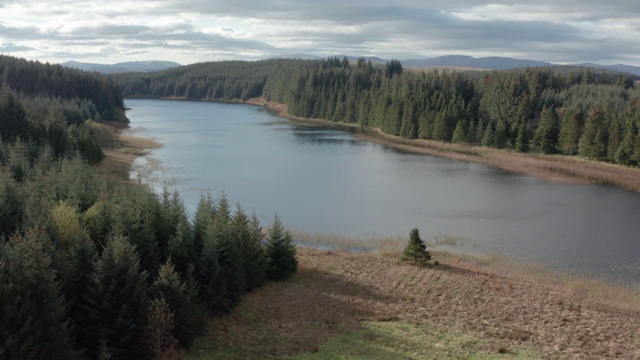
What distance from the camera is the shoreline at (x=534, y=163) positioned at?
57875 mm

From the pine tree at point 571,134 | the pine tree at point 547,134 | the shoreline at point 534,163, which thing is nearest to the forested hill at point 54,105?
the shoreline at point 534,163

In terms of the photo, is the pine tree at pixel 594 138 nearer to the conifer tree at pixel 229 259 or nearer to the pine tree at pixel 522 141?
the pine tree at pixel 522 141

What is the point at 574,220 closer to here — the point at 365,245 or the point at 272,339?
the point at 365,245

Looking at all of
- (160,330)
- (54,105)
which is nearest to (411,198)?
(160,330)

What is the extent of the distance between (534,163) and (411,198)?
27306 millimetres

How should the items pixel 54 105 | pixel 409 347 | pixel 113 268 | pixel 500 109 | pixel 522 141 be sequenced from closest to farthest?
pixel 113 268 → pixel 409 347 → pixel 522 141 → pixel 54 105 → pixel 500 109

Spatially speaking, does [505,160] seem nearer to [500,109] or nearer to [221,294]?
[500,109]

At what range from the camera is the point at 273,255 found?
27438 mm

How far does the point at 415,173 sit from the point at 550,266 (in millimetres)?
30262

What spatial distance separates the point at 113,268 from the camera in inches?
677

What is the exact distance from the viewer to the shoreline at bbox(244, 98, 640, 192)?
57.9 meters

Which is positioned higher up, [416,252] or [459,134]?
[459,134]

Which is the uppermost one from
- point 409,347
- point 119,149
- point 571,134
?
point 571,134

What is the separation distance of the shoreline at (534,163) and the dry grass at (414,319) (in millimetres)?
34033
